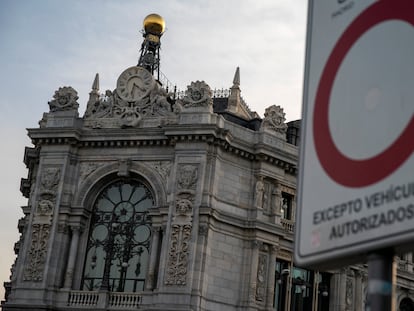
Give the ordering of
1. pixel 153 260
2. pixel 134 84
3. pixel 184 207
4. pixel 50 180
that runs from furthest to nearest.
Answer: pixel 134 84, pixel 50 180, pixel 153 260, pixel 184 207

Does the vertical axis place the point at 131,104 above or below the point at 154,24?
below

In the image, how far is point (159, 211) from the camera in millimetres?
34312

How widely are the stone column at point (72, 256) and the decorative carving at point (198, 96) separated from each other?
25.7ft

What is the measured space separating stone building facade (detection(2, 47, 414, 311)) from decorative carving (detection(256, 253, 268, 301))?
53 mm

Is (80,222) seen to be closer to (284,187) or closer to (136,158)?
(136,158)

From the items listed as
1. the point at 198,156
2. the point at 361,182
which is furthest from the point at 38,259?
the point at 361,182

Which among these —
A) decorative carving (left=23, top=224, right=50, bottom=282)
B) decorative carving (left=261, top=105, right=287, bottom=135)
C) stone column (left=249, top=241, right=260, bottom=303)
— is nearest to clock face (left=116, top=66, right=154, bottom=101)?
decorative carving (left=261, top=105, right=287, bottom=135)

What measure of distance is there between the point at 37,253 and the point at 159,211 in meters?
6.11

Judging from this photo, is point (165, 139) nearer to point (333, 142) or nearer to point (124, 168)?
point (124, 168)

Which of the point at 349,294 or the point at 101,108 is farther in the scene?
the point at 349,294

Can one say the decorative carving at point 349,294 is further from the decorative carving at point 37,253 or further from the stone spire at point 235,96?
the decorative carving at point 37,253

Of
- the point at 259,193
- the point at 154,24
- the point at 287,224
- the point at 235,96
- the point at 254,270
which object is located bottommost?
the point at 254,270

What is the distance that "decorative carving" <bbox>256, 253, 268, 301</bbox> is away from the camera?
34.4 meters

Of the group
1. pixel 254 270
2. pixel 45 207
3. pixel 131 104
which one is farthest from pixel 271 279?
pixel 45 207
